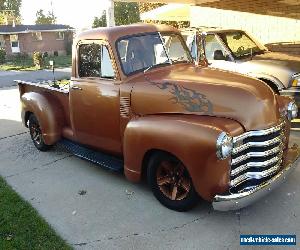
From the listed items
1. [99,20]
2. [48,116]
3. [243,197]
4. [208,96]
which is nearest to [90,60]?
[48,116]

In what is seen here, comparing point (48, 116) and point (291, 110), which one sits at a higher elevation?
point (291, 110)

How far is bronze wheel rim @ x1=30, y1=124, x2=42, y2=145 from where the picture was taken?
694 cm

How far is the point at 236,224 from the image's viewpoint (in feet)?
14.0

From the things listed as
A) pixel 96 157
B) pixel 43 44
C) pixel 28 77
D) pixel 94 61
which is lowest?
pixel 28 77

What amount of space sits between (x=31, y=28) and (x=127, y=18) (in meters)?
13.7

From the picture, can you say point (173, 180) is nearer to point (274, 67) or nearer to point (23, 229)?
point (23, 229)

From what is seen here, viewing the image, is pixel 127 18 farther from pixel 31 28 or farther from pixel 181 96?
pixel 181 96

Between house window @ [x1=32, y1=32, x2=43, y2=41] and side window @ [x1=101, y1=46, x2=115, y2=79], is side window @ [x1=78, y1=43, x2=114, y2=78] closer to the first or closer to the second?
side window @ [x1=101, y1=46, x2=115, y2=79]

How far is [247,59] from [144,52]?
11.2 feet

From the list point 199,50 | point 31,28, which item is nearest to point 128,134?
point 199,50

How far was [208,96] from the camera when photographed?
13.6ft

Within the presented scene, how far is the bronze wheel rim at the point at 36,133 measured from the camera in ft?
22.8

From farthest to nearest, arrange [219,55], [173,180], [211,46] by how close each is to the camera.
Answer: [211,46] < [219,55] < [173,180]

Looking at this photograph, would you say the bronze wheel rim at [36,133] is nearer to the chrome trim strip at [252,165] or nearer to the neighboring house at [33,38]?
the chrome trim strip at [252,165]
